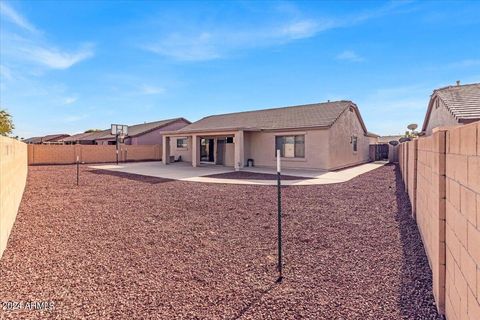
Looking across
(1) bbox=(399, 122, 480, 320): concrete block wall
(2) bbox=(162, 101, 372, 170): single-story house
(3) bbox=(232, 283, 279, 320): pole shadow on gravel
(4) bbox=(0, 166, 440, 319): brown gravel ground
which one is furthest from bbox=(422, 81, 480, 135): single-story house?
(3) bbox=(232, 283, 279, 320): pole shadow on gravel

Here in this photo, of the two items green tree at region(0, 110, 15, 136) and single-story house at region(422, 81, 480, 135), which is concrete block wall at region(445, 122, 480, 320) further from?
green tree at region(0, 110, 15, 136)

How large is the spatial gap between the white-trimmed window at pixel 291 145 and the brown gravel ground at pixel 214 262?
10.0 metres

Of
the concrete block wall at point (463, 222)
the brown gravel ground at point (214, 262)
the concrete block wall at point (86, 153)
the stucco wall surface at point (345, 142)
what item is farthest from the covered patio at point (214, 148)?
the concrete block wall at point (463, 222)

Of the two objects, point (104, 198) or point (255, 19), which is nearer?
point (104, 198)

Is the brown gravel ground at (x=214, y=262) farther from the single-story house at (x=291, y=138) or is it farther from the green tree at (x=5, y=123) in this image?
the green tree at (x=5, y=123)

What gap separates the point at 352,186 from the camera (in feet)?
37.8

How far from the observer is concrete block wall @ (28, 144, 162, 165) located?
2480cm

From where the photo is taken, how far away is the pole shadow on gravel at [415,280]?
9.69 feet

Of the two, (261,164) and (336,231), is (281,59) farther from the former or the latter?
(336,231)

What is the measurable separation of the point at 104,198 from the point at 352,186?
9855mm

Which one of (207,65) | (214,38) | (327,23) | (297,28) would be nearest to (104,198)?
(214,38)

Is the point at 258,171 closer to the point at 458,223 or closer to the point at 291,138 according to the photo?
the point at 291,138

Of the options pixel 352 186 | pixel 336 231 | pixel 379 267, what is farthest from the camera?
pixel 352 186

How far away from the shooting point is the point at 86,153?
26.7m
